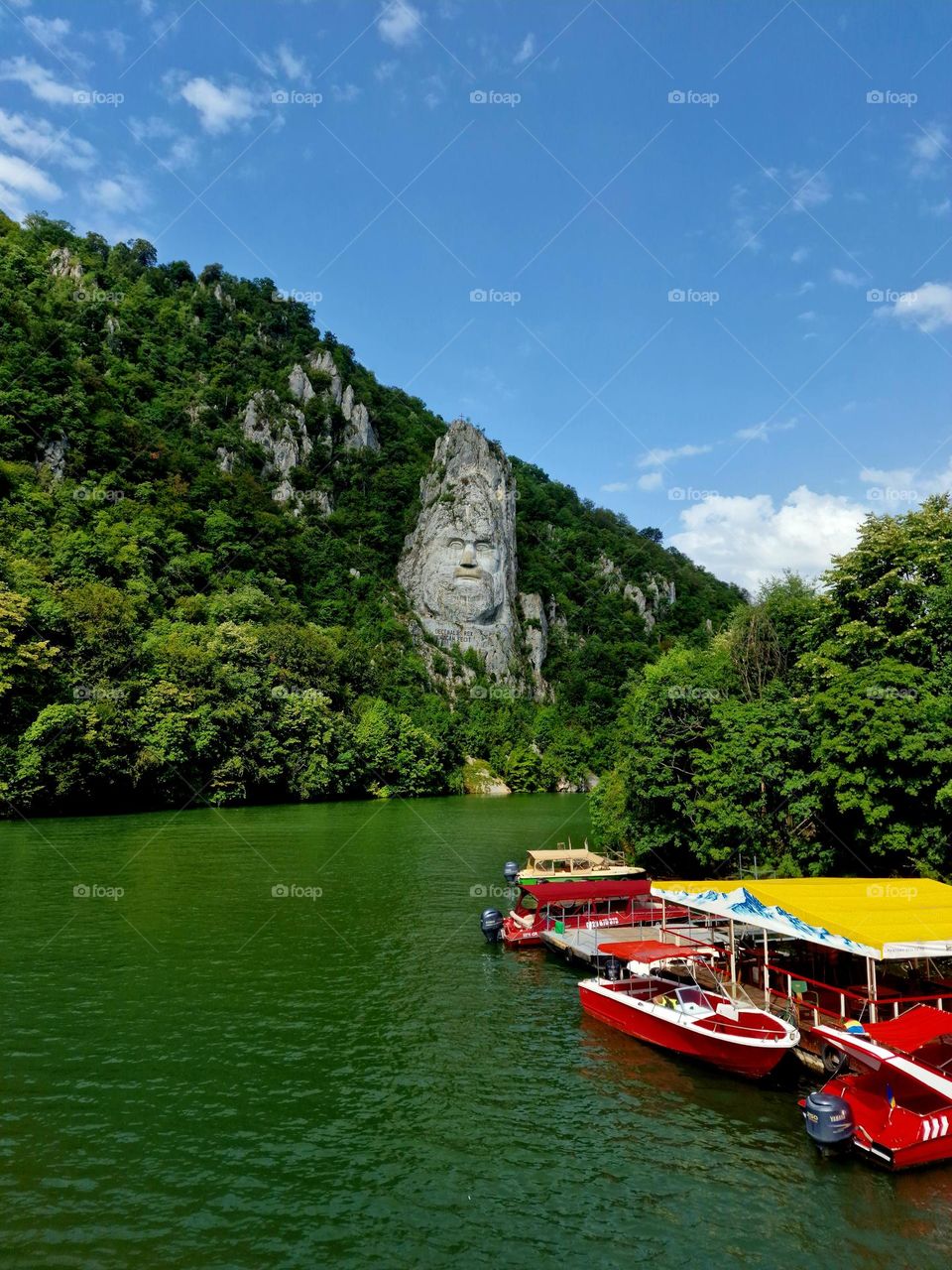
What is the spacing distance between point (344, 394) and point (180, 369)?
34.9 meters

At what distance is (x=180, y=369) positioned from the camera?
13962 centimetres

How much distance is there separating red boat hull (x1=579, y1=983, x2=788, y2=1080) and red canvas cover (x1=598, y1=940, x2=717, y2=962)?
2.00 m

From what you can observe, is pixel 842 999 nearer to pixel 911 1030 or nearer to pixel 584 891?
pixel 911 1030

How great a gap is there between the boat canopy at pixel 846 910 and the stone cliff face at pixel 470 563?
116 meters

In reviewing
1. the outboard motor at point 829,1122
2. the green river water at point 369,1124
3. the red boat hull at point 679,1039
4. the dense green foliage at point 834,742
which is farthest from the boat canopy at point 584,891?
the outboard motor at point 829,1122

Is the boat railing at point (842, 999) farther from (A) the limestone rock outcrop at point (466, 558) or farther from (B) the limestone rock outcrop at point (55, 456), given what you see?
(A) the limestone rock outcrop at point (466, 558)

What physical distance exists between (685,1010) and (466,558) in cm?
12397

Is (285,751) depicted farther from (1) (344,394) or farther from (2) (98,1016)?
(1) (344,394)

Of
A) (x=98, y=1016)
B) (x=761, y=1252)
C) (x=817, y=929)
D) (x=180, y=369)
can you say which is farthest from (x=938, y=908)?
(x=180, y=369)

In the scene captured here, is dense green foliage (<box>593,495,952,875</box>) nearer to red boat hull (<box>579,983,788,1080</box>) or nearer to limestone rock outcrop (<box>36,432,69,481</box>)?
red boat hull (<box>579,983,788,1080</box>)

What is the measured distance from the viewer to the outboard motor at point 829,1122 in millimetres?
13469

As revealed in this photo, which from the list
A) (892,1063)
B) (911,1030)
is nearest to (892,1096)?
(892,1063)

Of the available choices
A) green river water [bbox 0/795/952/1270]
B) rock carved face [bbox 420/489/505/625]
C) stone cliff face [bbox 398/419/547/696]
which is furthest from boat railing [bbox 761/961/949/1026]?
rock carved face [bbox 420/489/505/625]

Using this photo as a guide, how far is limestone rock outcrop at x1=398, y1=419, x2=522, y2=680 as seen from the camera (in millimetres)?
138625
